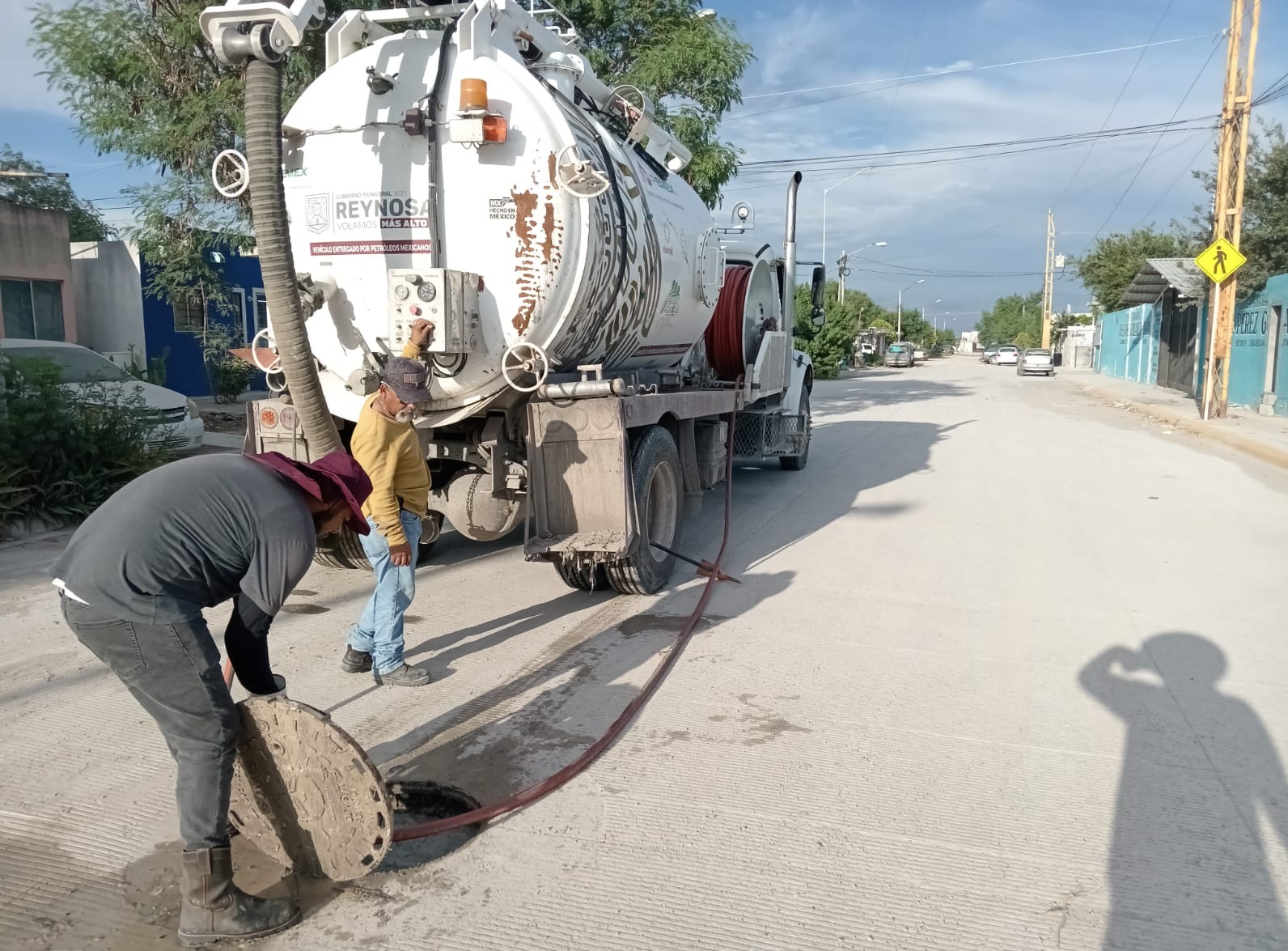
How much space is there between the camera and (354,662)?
5.06m

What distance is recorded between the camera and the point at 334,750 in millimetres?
2928

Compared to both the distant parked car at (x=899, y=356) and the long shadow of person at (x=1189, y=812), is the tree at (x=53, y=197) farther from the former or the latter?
the distant parked car at (x=899, y=356)

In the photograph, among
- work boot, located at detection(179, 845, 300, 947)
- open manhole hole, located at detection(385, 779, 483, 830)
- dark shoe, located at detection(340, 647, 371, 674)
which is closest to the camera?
work boot, located at detection(179, 845, 300, 947)

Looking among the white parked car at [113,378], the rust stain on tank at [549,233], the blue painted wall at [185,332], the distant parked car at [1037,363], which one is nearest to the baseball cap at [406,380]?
the rust stain on tank at [549,233]

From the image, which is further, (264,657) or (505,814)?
(505,814)

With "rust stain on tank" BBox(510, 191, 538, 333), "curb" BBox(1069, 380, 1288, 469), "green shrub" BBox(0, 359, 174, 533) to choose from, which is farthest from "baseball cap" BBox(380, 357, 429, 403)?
"curb" BBox(1069, 380, 1288, 469)

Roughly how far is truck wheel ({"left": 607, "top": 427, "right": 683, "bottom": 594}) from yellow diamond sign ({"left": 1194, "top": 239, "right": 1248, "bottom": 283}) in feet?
53.2

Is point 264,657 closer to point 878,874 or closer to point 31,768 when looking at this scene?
point 31,768

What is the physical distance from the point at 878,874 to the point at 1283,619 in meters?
4.53

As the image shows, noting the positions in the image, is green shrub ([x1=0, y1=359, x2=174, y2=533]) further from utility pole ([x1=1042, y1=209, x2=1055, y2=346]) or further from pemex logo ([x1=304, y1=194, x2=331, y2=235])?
utility pole ([x1=1042, y1=209, x2=1055, y2=346])

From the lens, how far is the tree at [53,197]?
95.5 ft

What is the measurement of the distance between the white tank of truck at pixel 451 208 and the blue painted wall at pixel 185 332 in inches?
638

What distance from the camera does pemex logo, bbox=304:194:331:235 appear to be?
5637 mm

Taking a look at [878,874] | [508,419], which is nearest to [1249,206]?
[508,419]
